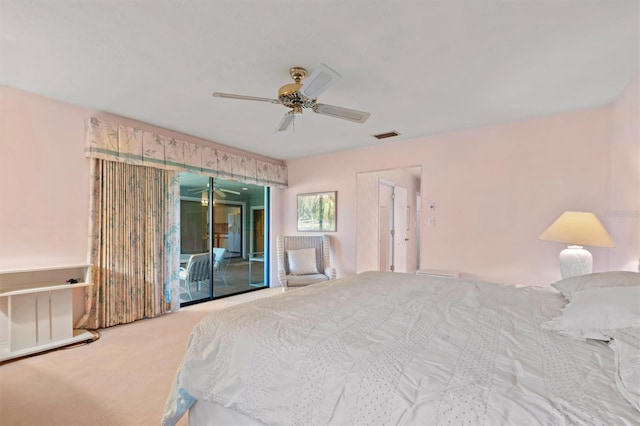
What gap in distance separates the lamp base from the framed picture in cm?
308

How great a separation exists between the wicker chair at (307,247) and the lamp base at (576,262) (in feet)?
8.99

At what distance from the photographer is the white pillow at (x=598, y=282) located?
5.13 feet

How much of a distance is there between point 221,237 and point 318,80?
3.62m

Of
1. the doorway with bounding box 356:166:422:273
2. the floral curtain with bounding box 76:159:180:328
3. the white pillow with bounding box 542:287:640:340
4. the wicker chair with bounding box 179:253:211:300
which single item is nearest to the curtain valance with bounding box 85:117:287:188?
the floral curtain with bounding box 76:159:180:328

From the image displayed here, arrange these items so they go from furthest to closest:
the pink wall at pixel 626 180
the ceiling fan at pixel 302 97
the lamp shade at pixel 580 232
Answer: the lamp shade at pixel 580 232, the pink wall at pixel 626 180, the ceiling fan at pixel 302 97

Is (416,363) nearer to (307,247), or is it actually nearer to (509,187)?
(509,187)

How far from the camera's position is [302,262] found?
459 centimetres

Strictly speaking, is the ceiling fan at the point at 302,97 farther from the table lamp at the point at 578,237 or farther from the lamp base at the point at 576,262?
the lamp base at the point at 576,262

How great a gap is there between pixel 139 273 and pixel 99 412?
198 cm

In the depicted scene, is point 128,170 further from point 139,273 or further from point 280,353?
point 280,353

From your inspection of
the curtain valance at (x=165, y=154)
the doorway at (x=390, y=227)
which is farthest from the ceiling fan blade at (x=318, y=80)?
the doorway at (x=390, y=227)

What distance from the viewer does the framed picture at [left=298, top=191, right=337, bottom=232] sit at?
509cm

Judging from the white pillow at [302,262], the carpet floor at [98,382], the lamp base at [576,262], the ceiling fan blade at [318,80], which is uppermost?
the ceiling fan blade at [318,80]

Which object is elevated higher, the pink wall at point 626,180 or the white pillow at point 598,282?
the pink wall at point 626,180
